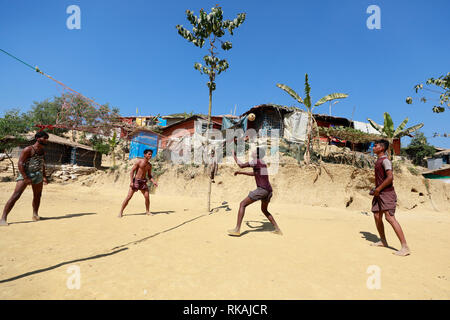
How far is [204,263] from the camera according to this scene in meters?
2.87

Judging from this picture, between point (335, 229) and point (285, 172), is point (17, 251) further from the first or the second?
point (285, 172)

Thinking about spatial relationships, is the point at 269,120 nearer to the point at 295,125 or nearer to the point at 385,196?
the point at 295,125

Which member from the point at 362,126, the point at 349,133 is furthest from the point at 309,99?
the point at 362,126

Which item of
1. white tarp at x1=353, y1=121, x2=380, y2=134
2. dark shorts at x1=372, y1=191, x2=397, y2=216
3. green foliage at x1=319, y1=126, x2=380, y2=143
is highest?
white tarp at x1=353, y1=121, x2=380, y2=134

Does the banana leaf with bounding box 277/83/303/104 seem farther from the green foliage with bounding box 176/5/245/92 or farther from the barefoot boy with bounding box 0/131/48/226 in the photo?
the barefoot boy with bounding box 0/131/48/226

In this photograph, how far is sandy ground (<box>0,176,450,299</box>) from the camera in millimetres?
2143

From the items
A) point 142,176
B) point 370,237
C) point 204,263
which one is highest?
point 142,176

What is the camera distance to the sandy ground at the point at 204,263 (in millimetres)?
2143

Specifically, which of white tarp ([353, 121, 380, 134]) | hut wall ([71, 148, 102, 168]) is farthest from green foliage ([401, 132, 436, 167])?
hut wall ([71, 148, 102, 168])

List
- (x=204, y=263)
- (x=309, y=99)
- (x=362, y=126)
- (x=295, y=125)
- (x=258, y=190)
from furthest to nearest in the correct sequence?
(x=362, y=126) < (x=295, y=125) < (x=309, y=99) < (x=258, y=190) < (x=204, y=263)

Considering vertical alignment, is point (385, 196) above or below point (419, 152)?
below
